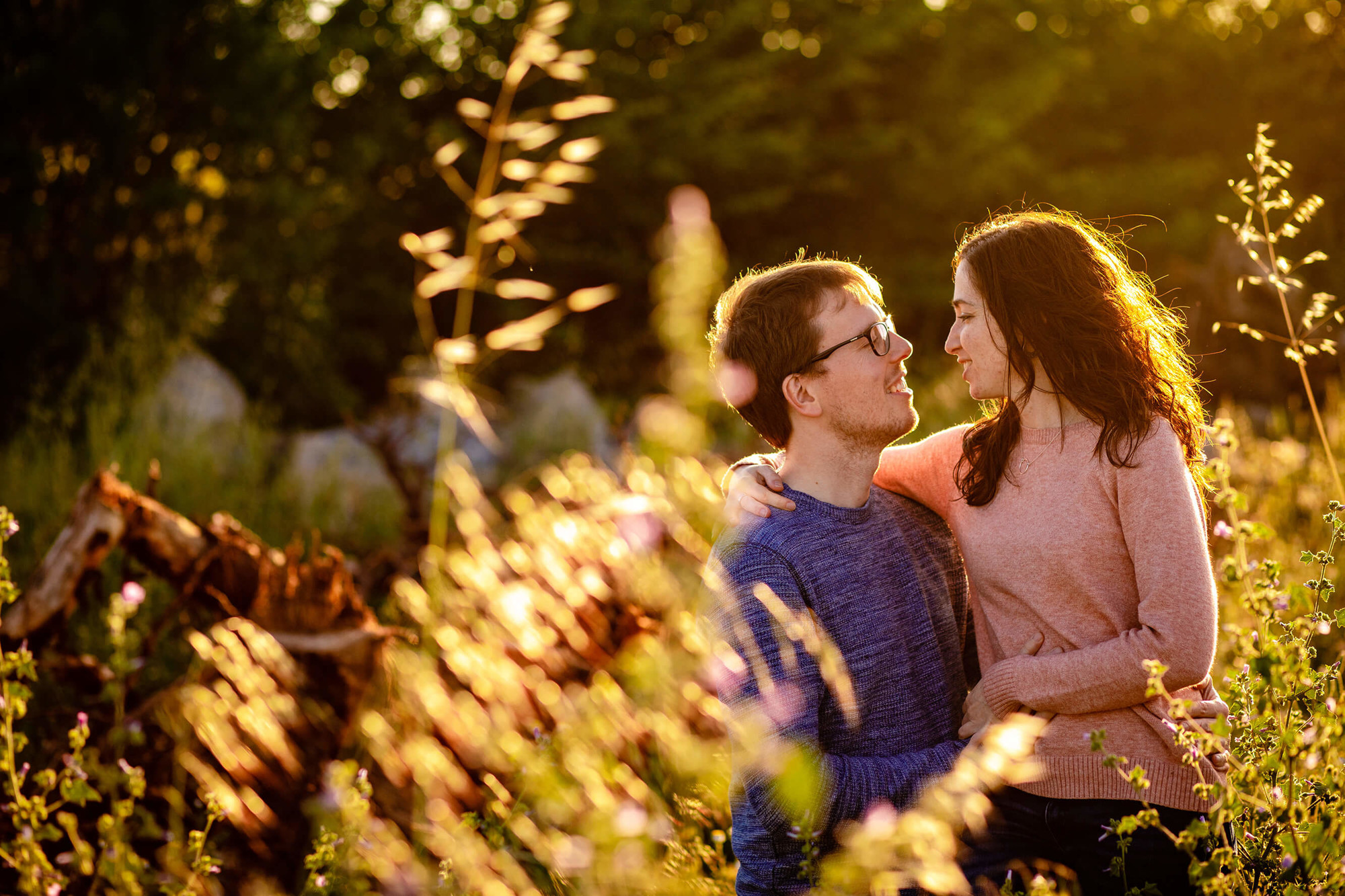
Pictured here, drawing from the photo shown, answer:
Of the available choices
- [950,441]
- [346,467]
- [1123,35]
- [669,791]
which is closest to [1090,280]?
[950,441]

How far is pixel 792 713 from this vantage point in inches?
83.3

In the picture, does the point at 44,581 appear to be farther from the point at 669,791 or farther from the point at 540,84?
the point at 540,84

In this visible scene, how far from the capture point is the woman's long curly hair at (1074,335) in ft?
7.54

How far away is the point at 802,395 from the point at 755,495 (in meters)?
0.28

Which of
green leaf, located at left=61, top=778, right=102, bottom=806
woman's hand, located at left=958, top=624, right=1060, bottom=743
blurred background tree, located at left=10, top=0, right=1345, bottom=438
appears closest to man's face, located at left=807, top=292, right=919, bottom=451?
woman's hand, located at left=958, top=624, right=1060, bottom=743

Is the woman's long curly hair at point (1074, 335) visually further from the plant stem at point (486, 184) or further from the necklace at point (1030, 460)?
the plant stem at point (486, 184)

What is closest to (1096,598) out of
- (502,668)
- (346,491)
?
(502,668)

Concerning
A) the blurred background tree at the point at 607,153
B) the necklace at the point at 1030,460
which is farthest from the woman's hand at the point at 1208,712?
the blurred background tree at the point at 607,153

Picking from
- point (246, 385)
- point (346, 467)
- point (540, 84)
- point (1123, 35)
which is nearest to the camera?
point (346, 467)

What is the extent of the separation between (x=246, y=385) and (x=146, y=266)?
2.92 meters

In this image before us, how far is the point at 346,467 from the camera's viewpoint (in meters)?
9.37

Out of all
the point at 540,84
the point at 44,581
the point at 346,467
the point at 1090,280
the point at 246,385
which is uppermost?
the point at 1090,280

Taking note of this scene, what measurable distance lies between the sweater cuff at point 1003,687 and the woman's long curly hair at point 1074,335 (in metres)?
0.41

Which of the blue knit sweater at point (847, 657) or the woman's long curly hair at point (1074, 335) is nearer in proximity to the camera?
the blue knit sweater at point (847, 657)
